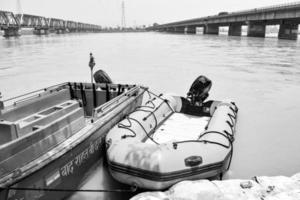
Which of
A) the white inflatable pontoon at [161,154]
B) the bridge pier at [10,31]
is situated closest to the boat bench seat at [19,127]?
the white inflatable pontoon at [161,154]

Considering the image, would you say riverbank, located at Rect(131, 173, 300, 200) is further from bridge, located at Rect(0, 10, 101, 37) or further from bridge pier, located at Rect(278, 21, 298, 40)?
bridge, located at Rect(0, 10, 101, 37)

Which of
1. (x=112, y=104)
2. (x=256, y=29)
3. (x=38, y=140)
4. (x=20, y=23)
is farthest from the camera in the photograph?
(x=20, y=23)

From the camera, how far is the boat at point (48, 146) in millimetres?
2602

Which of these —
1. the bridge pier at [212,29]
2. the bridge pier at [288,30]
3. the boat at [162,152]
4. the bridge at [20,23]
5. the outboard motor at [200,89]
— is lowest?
the boat at [162,152]

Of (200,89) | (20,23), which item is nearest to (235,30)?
(20,23)

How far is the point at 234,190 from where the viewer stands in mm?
3232

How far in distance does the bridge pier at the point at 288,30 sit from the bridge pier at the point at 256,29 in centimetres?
493

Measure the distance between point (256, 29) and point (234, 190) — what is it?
5321cm

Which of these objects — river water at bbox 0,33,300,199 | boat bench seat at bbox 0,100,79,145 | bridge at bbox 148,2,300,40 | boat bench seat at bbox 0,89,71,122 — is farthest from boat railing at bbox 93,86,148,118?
bridge at bbox 148,2,300,40

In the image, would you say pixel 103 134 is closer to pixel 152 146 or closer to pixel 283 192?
pixel 152 146

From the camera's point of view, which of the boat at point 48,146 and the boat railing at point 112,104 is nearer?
the boat at point 48,146

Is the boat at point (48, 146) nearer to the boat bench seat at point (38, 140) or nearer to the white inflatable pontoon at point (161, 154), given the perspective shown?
the boat bench seat at point (38, 140)

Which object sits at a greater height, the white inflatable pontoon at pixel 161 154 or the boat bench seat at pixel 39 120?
the boat bench seat at pixel 39 120

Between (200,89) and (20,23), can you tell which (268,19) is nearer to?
(200,89)
